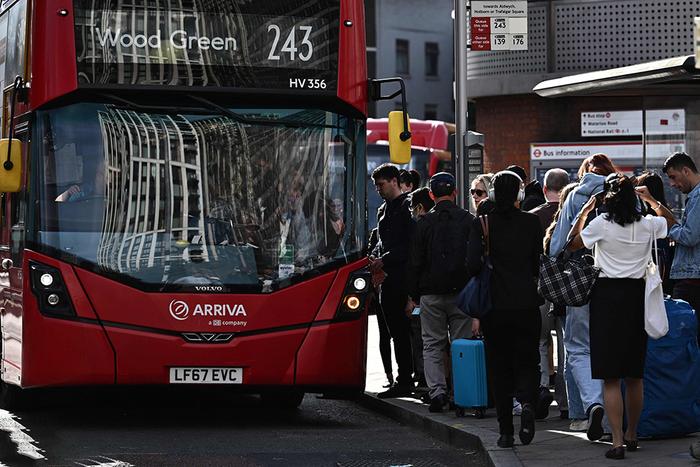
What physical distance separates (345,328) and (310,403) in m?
2.45

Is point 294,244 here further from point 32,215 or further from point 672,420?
point 672,420

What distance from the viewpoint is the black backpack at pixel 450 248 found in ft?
38.7

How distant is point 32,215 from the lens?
1175cm

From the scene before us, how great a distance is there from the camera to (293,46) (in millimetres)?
12102

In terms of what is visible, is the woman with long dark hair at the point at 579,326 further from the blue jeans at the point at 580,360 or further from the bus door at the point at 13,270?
the bus door at the point at 13,270

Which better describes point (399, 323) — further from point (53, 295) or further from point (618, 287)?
point (618, 287)

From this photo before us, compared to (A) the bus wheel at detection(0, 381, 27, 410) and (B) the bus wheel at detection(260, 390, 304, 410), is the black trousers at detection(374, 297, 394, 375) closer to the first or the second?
(B) the bus wheel at detection(260, 390, 304, 410)

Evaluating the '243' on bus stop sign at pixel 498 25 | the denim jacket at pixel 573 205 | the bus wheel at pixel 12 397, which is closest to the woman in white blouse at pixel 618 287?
the denim jacket at pixel 573 205

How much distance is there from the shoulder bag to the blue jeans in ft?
3.06

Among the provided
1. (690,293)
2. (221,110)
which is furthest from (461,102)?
(690,293)

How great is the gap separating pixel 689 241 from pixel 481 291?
1.74 m

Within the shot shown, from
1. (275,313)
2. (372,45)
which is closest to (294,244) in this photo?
(275,313)

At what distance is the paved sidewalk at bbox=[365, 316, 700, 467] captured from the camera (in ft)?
30.5

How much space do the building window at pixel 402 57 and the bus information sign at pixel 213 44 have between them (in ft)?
181
